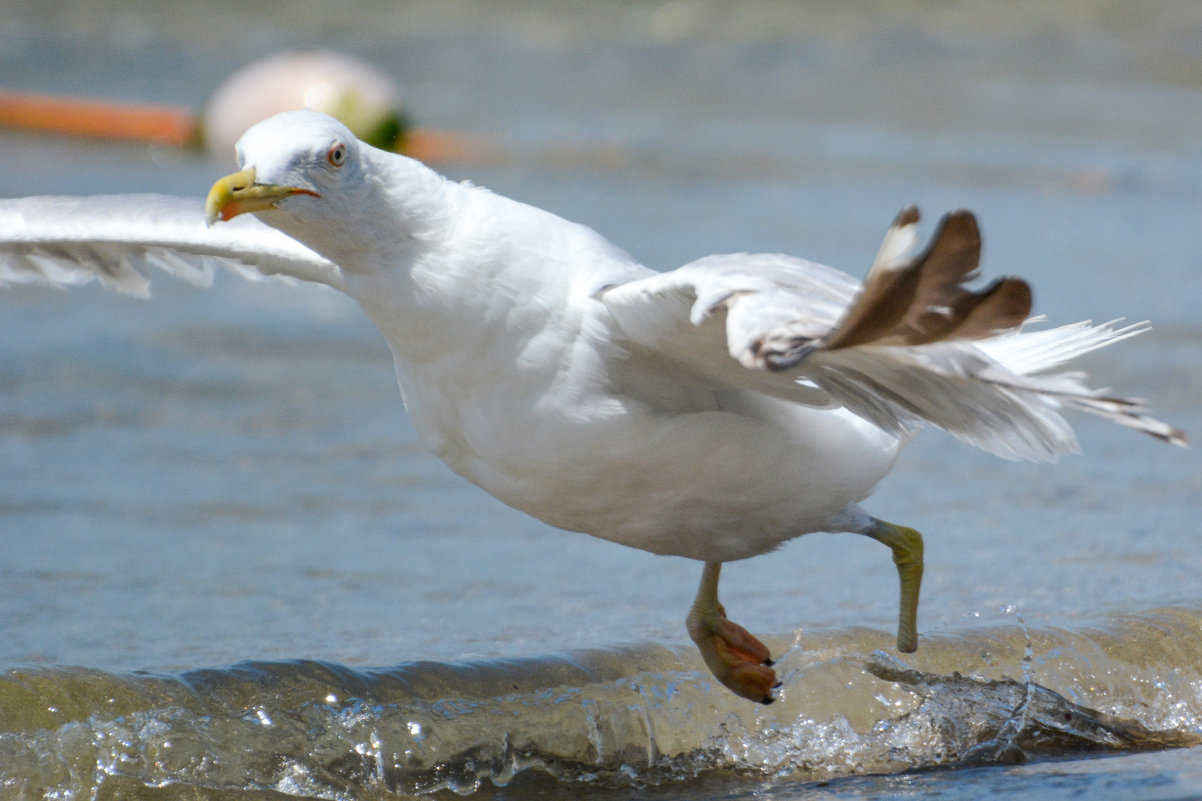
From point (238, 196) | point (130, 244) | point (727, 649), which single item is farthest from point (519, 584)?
point (238, 196)

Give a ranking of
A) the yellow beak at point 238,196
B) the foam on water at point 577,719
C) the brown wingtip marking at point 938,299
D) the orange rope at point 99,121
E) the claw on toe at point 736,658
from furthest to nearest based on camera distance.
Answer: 1. the orange rope at point 99,121
2. the claw on toe at point 736,658
3. the foam on water at point 577,719
4. the yellow beak at point 238,196
5. the brown wingtip marking at point 938,299

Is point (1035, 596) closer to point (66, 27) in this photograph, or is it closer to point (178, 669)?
point (178, 669)

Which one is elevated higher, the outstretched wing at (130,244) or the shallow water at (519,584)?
the outstretched wing at (130,244)

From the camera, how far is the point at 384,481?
20.6 feet

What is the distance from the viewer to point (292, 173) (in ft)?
10.6

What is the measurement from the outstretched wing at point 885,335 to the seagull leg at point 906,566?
784 mm

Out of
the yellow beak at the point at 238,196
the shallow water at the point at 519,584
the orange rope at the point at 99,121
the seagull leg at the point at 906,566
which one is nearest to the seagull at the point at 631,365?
the yellow beak at the point at 238,196

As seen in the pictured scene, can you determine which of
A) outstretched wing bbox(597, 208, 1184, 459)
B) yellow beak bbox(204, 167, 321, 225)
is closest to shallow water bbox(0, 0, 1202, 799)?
outstretched wing bbox(597, 208, 1184, 459)

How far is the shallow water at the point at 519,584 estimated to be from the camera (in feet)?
12.3

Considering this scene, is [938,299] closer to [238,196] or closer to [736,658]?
[238,196]

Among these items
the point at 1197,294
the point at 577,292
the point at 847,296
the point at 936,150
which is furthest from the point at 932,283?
the point at 936,150

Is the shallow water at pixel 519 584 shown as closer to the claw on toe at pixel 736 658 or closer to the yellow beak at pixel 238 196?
the claw on toe at pixel 736 658

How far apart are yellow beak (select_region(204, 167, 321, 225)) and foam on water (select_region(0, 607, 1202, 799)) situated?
1.28 m

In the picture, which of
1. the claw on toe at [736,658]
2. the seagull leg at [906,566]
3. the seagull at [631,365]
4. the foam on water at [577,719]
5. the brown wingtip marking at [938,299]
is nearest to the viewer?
the brown wingtip marking at [938,299]
